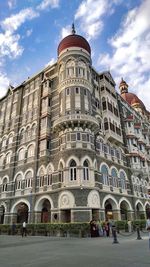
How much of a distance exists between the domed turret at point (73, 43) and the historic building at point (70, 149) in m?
0.18

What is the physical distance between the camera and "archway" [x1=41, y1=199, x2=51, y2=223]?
1174 inches

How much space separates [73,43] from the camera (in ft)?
117

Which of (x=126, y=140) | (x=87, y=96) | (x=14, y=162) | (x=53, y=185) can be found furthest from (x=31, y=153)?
(x=126, y=140)

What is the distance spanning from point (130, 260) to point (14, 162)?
29.4 meters

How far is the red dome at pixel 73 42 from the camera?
117ft

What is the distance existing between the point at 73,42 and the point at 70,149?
18639 millimetres

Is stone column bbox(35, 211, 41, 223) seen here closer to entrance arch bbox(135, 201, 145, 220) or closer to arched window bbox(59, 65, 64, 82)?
entrance arch bbox(135, 201, 145, 220)

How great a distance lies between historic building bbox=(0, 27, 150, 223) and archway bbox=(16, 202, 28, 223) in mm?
153

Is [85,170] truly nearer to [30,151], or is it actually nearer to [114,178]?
[114,178]

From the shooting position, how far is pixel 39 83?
39.4 meters

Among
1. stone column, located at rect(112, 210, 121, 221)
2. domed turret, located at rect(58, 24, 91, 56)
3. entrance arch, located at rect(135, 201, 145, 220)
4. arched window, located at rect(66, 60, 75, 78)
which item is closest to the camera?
stone column, located at rect(112, 210, 121, 221)

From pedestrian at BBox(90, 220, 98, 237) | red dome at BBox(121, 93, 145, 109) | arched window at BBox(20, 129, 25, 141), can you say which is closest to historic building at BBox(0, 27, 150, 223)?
arched window at BBox(20, 129, 25, 141)

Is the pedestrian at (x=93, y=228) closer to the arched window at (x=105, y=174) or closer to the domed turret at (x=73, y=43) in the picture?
the arched window at (x=105, y=174)

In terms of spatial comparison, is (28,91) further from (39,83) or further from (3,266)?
(3,266)
